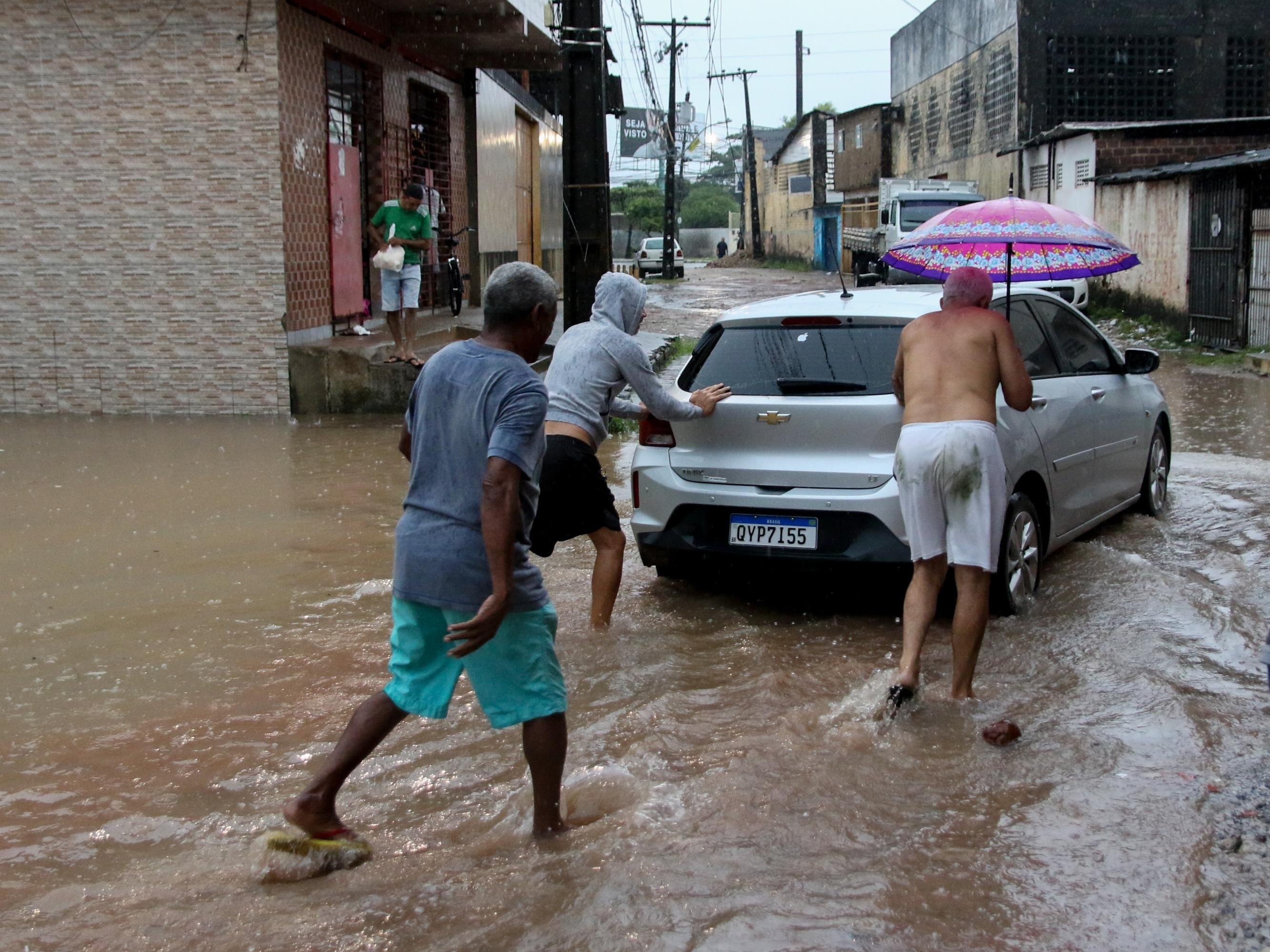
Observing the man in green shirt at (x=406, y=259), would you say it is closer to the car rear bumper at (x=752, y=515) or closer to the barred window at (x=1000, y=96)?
the car rear bumper at (x=752, y=515)

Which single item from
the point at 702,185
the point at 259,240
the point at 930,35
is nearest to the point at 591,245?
the point at 259,240

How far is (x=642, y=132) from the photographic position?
47.9 meters

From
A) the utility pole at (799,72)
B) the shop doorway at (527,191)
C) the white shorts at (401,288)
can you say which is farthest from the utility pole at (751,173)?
the white shorts at (401,288)

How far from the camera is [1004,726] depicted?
4.42 metres

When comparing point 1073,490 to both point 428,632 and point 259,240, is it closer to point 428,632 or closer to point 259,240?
point 428,632

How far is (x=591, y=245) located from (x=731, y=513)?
18.6ft

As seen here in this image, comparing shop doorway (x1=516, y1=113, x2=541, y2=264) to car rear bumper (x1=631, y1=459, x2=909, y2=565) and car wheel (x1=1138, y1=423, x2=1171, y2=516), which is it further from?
car rear bumper (x1=631, y1=459, x2=909, y2=565)

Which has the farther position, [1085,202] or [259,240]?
[1085,202]

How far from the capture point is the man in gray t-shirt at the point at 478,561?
3314mm

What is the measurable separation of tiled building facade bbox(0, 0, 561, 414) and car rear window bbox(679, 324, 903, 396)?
24.2ft

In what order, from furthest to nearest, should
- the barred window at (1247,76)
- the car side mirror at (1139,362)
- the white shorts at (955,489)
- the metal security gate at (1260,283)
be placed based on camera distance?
the barred window at (1247,76)
the metal security gate at (1260,283)
the car side mirror at (1139,362)
the white shorts at (955,489)

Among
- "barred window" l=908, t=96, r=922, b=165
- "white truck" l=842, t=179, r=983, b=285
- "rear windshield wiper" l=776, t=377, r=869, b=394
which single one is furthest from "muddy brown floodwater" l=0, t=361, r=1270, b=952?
"barred window" l=908, t=96, r=922, b=165

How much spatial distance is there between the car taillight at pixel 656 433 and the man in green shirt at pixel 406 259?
20.8 feet

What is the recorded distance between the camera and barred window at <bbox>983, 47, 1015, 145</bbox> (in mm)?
33719
